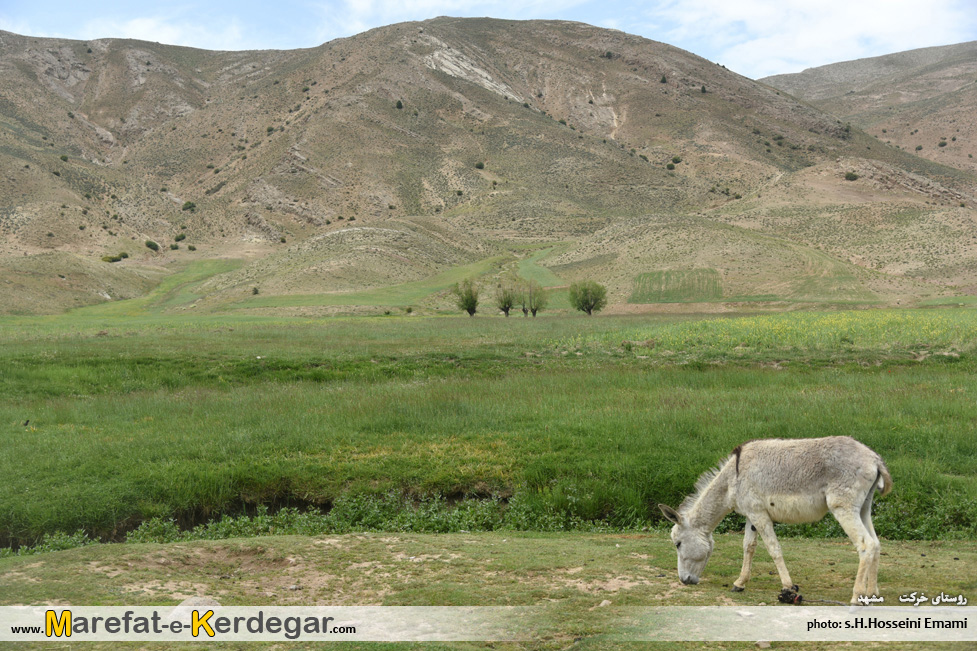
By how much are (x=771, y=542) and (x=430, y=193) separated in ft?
480

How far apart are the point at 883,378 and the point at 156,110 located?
695 ft

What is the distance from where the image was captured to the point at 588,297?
7062cm

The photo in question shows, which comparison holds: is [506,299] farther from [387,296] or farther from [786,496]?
[786,496]

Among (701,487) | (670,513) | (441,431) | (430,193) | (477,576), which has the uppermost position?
(430,193)

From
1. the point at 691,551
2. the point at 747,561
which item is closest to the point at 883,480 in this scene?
the point at 747,561

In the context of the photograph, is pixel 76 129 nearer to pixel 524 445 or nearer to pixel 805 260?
pixel 805 260

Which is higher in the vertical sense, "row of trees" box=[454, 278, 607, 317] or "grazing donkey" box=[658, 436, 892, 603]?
"row of trees" box=[454, 278, 607, 317]

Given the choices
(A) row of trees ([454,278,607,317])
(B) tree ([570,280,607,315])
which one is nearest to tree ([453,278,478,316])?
(A) row of trees ([454,278,607,317])

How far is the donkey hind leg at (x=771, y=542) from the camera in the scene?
7.25 meters

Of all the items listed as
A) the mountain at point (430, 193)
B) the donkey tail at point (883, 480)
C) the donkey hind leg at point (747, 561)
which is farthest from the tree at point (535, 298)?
the donkey tail at point (883, 480)

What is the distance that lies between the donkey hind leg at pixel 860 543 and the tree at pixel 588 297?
63355mm

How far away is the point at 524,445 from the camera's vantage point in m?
16.3

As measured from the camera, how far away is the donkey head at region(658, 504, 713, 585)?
8.15 m

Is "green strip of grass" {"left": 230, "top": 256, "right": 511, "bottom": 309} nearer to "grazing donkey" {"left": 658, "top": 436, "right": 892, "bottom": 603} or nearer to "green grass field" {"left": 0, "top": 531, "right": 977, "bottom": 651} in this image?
"green grass field" {"left": 0, "top": 531, "right": 977, "bottom": 651}
